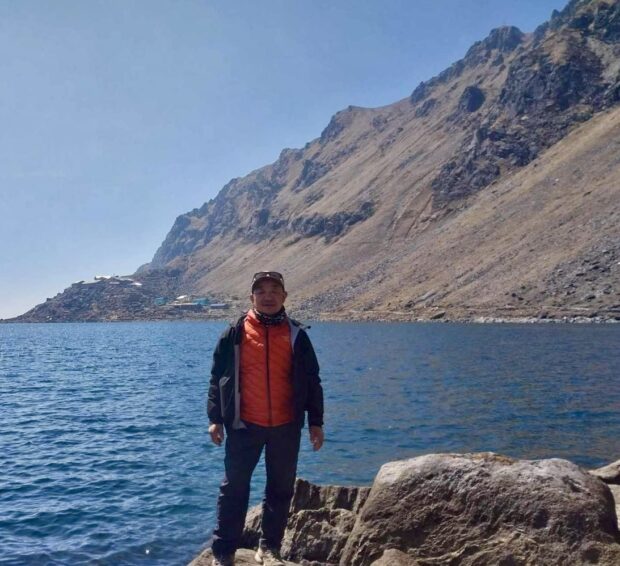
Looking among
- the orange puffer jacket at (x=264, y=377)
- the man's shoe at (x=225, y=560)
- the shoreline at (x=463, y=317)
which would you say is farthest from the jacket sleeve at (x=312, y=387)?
the shoreline at (x=463, y=317)

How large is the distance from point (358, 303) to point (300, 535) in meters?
113

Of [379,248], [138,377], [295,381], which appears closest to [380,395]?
[138,377]

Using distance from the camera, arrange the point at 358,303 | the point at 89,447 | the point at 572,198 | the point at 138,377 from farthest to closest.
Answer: the point at 358,303
the point at 572,198
the point at 138,377
the point at 89,447

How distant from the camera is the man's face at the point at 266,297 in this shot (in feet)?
23.9

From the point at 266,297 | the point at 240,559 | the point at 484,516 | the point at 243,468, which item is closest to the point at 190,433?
the point at 240,559

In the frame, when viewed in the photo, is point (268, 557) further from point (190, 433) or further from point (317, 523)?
point (190, 433)

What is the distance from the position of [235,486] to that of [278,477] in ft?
1.83

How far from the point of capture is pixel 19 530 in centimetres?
1200

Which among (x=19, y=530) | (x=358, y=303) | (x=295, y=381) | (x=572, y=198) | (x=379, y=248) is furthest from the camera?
(x=379, y=248)

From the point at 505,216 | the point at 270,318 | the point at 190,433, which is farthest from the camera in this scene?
the point at 505,216

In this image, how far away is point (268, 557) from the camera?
7273 millimetres

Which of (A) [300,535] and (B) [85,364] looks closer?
(A) [300,535]

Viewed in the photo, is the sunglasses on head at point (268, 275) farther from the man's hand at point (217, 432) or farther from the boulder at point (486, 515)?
the boulder at point (486, 515)

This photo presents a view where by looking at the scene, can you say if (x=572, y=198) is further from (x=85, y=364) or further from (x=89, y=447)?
(x=89, y=447)
